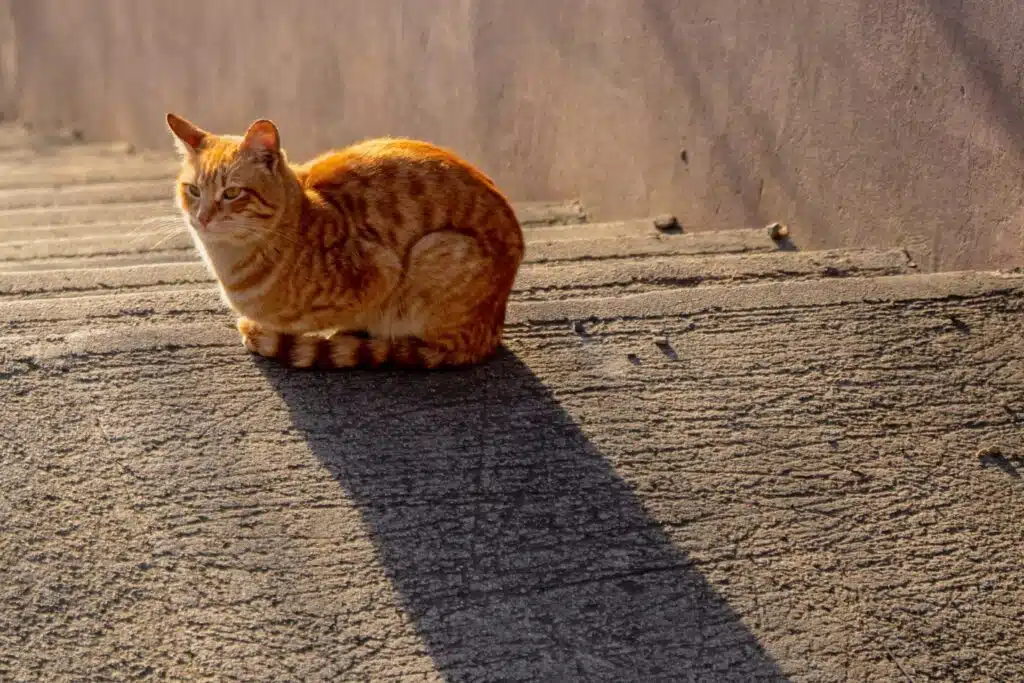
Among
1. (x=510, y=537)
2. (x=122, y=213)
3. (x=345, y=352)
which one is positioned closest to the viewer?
(x=510, y=537)

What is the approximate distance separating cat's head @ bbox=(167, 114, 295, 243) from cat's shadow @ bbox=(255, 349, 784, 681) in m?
0.38

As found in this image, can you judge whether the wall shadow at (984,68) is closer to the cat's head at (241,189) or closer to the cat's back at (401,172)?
the cat's back at (401,172)

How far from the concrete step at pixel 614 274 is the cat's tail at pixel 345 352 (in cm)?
53

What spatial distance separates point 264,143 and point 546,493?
1.24 m

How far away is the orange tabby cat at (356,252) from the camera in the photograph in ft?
10.3

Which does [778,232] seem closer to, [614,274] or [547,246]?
[547,246]

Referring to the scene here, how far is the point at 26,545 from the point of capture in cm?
239

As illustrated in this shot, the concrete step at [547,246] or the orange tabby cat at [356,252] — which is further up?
the orange tabby cat at [356,252]

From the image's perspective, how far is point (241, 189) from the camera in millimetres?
3174

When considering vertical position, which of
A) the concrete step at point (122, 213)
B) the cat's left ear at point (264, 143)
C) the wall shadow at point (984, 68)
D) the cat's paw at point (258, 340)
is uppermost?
the wall shadow at point (984, 68)

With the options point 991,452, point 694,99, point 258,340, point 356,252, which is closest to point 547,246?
point 694,99

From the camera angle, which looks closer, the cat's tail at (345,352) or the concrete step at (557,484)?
the concrete step at (557,484)

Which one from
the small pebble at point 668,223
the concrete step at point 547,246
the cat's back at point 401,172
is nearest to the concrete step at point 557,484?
the cat's back at point 401,172

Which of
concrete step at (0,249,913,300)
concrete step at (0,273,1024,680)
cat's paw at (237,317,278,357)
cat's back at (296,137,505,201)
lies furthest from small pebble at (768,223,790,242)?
cat's paw at (237,317,278,357)
